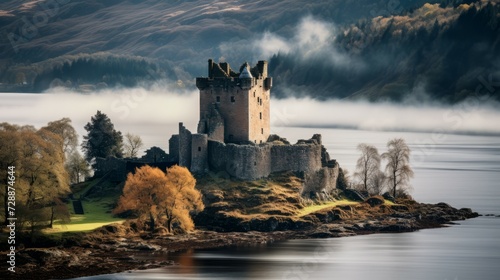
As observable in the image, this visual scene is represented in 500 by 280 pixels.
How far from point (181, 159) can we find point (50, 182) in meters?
15.2

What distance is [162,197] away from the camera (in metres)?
100

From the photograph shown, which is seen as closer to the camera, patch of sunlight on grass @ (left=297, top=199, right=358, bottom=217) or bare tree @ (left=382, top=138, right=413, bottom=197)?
patch of sunlight on grass @ (left=297, top=199, right=358, bottom=217)

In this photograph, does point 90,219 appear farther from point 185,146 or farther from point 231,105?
point 231,105

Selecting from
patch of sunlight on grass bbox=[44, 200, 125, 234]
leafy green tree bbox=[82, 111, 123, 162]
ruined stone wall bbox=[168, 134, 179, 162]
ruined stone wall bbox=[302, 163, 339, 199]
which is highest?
leafy green tree bbox=[82, 111, 123, 162]

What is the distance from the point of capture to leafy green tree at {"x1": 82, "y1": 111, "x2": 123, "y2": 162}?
124 metres

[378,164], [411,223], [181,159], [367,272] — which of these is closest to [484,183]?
[378,164]

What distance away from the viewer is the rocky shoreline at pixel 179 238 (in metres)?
86.2

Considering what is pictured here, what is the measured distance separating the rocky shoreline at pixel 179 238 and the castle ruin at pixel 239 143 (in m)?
6.35

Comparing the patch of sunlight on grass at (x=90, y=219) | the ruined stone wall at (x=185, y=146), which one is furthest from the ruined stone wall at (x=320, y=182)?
the patch of sunlight on grass at (x=90, y=219)

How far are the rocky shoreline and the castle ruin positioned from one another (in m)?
6.35

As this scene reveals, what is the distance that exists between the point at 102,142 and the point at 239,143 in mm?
17819

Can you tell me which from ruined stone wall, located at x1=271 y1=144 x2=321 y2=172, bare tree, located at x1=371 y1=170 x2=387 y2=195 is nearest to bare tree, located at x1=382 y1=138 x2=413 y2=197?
bare tree, located at x1=371 y1=170 x2=387 y2=195

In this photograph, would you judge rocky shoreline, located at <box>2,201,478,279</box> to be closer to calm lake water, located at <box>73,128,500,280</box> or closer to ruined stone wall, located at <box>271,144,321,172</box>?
calm lake water, located at <box>73,128,500,280</box>

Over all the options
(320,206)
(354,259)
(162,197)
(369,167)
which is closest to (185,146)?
(162,197)
